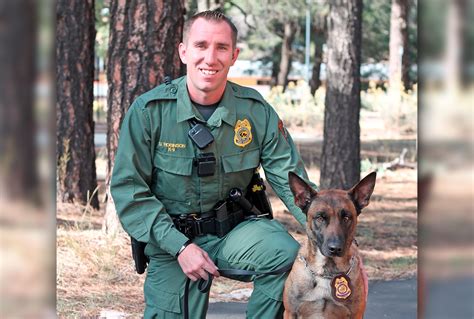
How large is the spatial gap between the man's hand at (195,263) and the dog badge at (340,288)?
1.61 feet

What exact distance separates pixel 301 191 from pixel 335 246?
306 millimetres

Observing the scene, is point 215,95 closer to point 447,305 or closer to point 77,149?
point 447,305

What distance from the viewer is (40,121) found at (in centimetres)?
57

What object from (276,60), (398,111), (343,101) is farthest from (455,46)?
(276,60)

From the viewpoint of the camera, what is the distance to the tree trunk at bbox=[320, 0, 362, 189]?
1053 centimetres

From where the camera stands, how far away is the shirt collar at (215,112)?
3.54 meters

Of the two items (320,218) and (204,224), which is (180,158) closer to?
(204,224)

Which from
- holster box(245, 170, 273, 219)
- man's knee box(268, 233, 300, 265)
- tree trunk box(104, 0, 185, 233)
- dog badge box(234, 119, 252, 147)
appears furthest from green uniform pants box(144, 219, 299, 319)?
tree trunk box(104, 0, 185, 233)

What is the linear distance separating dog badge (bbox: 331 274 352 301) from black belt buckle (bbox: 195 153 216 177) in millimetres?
703

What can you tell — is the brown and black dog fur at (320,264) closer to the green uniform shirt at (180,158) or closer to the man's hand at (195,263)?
the green uniform shirt at (180,158)

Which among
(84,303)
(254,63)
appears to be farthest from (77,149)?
(254,63)

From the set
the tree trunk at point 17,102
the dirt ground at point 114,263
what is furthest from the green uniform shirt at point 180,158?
the tree trunk at point 17,102

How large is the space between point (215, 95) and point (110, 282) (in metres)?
3.03

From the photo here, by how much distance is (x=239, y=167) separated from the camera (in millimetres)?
3594
